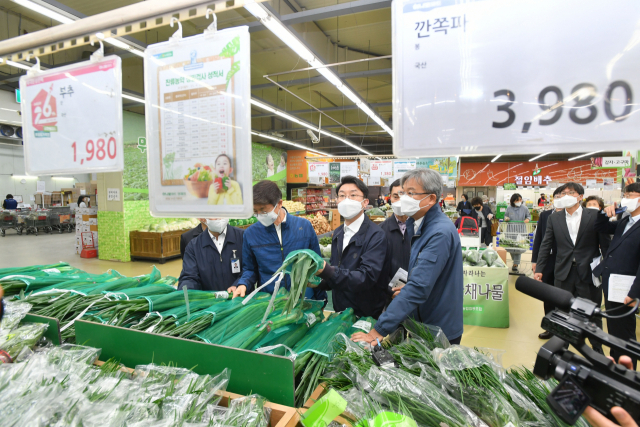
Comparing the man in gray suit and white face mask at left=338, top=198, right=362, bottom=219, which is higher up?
white face mask at left=338, top=198, right=362, bottom=219

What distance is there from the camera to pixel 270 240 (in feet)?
8.23

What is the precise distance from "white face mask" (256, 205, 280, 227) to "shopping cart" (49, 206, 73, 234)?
18.2 metres

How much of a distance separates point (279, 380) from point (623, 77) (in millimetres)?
1426

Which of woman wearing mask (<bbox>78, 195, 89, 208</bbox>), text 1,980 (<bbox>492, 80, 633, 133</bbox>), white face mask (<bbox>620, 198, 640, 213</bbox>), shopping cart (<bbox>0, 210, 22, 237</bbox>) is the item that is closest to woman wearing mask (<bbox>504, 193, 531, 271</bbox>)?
white face mask (<bbox>620, 198, 640, 213</bbox>)

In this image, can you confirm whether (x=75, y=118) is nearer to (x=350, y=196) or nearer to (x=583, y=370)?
(x=350, y=196)

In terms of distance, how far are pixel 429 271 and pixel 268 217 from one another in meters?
1.20

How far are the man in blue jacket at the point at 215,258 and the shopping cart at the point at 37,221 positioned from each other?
55.7 ft

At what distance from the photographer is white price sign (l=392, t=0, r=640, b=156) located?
0.93 meters

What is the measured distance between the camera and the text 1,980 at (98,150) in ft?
4.86

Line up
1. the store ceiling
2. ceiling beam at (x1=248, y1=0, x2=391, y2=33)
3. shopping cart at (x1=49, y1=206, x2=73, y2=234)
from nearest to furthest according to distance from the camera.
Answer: ceiling beam at (x1=248, y1=0, x2=391, y2=33), the store ceiling, shopping cart at (x1=49, y1=206, x2=73, y2=234)

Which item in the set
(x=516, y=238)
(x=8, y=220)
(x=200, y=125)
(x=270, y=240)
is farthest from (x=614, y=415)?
(x=8, y=220)

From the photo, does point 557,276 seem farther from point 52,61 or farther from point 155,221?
point 52,61

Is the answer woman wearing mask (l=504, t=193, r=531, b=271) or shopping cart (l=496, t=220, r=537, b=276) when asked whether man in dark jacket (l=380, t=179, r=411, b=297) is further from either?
woman wearing mask (l=504, t=193, r=531, b=271)

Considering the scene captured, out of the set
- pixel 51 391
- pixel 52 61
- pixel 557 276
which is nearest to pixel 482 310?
pixel 557 276
